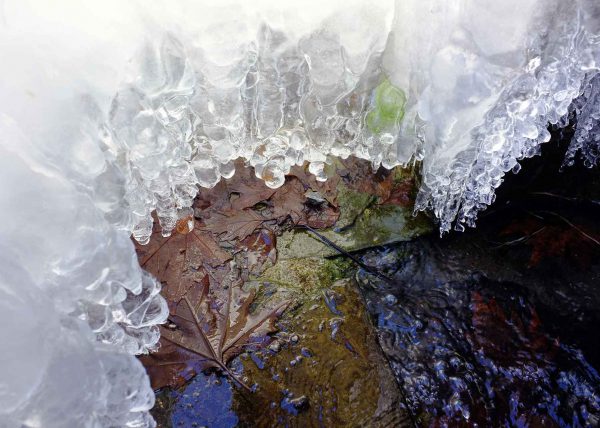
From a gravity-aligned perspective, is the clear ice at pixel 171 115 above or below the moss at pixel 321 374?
above

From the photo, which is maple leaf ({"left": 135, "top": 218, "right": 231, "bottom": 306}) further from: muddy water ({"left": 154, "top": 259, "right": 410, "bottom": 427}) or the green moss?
the green moss

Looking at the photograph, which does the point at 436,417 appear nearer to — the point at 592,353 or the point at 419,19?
the point at 592,353

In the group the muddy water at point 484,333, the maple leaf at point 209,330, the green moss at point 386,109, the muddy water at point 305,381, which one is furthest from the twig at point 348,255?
the green moss at point 386,109

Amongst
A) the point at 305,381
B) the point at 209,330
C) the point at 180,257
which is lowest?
the point at 305,381

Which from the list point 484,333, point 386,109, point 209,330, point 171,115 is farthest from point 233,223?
point 484,333

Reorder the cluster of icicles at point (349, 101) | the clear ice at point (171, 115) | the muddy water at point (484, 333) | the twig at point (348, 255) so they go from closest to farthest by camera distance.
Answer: the clear ice at point (171, 115) → the cluster of icicles at point (349, 101) → the muddy water at point (484, 333) → the twig at point (348, 255)

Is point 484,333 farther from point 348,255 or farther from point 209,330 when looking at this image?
point 209,330

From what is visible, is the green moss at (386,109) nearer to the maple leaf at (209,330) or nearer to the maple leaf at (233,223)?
the maple leaf at (233,223)
